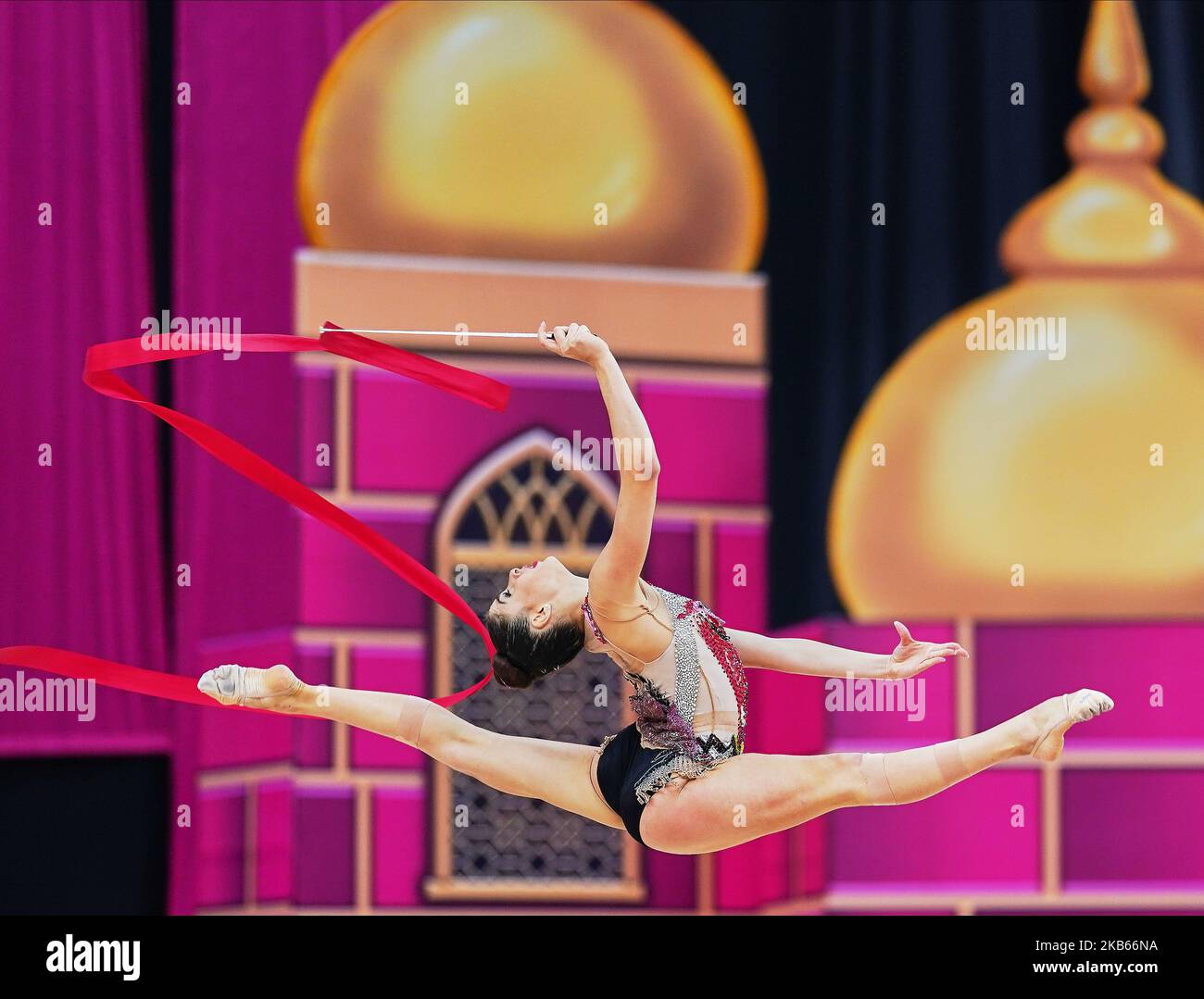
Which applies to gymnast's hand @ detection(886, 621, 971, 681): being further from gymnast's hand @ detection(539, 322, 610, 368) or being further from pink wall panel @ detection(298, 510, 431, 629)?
pink wall panel @ detection(298, 510, 431, 629)

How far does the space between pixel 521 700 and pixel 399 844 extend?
55 cm

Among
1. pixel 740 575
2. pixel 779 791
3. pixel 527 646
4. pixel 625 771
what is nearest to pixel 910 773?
pixel 779 791

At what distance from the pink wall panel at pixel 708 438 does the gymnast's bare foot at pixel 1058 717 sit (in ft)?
4.94

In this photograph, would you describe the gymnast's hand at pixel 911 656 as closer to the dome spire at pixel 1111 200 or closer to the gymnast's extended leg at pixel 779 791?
the gymnast's extended leg at pixel 779 791

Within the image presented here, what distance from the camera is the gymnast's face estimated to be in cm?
376

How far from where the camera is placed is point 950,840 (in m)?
4.85

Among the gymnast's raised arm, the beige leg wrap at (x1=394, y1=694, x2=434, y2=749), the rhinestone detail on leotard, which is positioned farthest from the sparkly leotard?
the beige leg wrap at (x1=394, y1=694, x2=434, y2=749)

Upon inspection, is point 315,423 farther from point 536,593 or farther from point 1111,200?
point 1111,200

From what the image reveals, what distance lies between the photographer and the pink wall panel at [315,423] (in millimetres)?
4727

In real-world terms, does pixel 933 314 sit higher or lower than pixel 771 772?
higher

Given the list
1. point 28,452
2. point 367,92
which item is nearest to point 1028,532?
point 367,92
